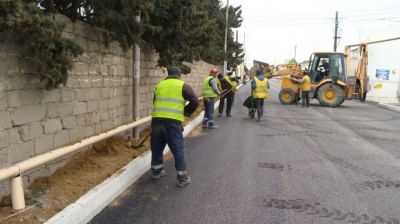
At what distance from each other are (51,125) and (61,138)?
41 centimetres

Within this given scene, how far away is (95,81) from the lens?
8.20 meters

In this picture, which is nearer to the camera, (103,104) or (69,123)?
(69,123)

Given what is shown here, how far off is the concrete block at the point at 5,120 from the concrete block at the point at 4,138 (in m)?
0.06

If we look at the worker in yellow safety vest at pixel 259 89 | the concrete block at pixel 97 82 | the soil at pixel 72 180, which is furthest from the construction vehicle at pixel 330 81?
the concrete block at pixel 97 82

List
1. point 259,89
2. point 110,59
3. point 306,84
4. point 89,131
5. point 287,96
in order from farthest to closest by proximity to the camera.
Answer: point 287,96, point 306,84, point 259,89, point 110,59, point 89,131

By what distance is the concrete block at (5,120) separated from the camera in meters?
5.30

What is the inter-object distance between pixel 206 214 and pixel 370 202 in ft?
7.30

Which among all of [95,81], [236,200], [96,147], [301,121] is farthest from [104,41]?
[301,121]

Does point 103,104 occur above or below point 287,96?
above

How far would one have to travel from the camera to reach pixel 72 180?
6.46m

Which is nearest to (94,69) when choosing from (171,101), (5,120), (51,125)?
(51,125)

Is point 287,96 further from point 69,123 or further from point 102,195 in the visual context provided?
point 102,195

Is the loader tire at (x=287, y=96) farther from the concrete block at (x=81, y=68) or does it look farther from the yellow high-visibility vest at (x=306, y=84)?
the concrete block at (x=81, y=68)

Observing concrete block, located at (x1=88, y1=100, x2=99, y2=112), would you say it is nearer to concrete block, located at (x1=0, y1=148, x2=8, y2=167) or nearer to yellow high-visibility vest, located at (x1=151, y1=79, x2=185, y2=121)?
yellow high-visibility vest, located at (x1=151, y1=79, x2=185, y2=121)
